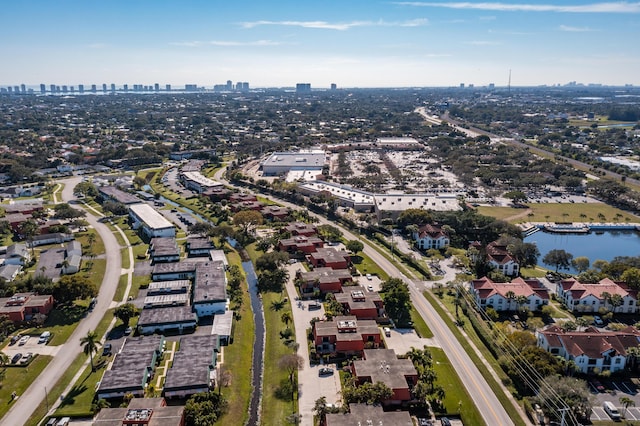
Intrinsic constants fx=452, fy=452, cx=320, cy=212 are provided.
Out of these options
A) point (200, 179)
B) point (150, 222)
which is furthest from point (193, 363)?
point (200, 179)

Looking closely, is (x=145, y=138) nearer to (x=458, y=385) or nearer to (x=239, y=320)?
(x=239, y=320)

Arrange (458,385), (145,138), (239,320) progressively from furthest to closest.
Answer: (145,138) < (239,320) < (458,385)

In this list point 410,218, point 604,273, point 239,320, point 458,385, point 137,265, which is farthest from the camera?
point 410,218

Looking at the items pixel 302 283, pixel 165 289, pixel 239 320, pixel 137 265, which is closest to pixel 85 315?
pixel 165 289

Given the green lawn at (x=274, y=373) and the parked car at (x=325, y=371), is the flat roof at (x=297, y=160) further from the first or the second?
the parked car at (x=325, y=371)

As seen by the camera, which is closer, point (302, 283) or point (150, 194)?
point (302, 283)

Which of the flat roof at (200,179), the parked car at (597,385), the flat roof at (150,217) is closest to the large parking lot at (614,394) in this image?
the parked car at (597,385)

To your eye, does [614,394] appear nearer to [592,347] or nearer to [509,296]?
[592,347]
